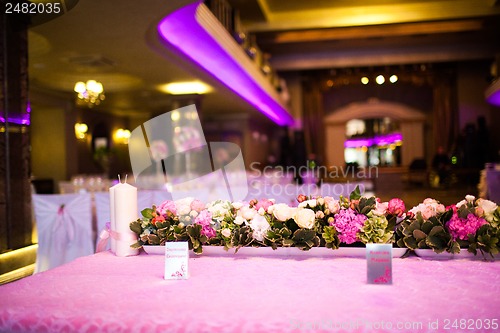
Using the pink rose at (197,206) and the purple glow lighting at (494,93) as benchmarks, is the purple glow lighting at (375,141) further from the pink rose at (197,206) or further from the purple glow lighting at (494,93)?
the pink rose at (197,206)

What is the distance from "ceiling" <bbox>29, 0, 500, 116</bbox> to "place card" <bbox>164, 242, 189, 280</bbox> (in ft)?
9.51

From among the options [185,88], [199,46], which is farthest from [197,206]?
[185,88]

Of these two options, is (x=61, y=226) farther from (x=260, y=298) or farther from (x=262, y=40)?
(x=262, y=40)

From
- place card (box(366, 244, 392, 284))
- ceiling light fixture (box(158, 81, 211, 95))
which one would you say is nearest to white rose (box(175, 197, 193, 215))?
place card (box(366, 244, 392, 284))

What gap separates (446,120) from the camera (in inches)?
490

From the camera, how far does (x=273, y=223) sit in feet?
6.02

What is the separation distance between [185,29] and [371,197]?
389cm

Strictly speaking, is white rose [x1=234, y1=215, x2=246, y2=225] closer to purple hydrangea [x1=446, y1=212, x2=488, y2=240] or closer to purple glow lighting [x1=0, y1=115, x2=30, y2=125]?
purple hydrangea [x1=446, y1=212, x2=488, y2=240]

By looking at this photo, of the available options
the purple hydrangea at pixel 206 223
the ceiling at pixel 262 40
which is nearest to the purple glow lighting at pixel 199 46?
the ceiling at pixel 262 40

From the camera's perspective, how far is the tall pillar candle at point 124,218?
6.39 feet

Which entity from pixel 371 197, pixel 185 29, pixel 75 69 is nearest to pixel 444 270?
pixel 371 197

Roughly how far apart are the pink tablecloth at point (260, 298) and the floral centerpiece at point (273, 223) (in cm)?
11

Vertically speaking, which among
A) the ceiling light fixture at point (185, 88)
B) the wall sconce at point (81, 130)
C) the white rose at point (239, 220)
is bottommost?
the white rose at point (239, 220)

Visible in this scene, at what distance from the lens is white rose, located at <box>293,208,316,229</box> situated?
1765 millimetres
